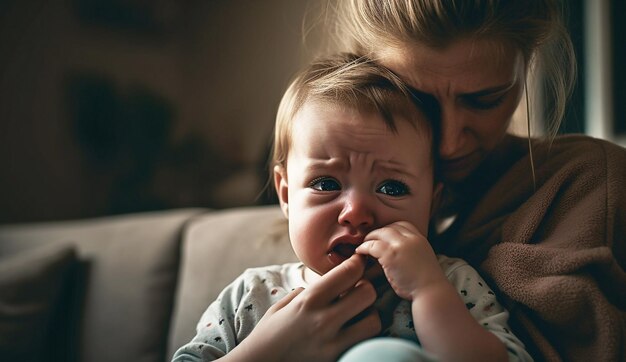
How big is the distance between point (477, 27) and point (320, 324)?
517 mm

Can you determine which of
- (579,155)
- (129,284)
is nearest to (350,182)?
(579,155)

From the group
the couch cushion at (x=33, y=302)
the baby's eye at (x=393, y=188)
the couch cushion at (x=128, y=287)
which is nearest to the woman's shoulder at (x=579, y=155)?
the baby's eye at (x=393, y=188)

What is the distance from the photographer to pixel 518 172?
0.96m

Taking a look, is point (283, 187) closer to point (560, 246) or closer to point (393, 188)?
point (393, 188)

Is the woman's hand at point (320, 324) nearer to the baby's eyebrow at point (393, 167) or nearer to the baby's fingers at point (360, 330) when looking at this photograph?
the baby's fingers at point (360, 330)

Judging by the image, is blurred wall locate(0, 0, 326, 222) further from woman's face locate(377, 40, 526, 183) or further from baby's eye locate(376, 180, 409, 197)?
baby's eye locate(376, 180, 409, 197)

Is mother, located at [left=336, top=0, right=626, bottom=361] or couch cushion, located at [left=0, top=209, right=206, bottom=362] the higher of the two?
mother, located at [left=336, top=0, right=626, bottom=361]

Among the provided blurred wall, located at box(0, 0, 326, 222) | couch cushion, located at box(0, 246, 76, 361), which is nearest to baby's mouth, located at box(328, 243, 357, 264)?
couch cushion, located at box(0, 246, 76, 361)

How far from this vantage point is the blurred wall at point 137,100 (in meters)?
2.74

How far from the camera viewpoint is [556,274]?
0.78 m

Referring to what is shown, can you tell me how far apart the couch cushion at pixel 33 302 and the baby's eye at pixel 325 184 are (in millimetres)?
917

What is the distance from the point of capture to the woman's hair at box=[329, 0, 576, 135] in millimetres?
866

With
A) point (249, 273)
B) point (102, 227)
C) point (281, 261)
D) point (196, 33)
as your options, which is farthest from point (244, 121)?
point (249, 273)

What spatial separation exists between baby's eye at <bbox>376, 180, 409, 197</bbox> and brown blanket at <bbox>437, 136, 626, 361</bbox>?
0.56ft
